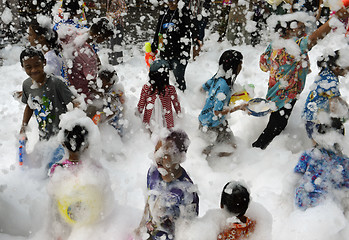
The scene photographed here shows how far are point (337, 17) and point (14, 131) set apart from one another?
3305 mm

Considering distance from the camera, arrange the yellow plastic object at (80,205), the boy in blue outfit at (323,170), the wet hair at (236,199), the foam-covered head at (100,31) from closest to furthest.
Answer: the wet hair at (236,199) → the yellow plastic object at (80,205) → the boy in blue outfit at (323,170) → the foam-covered head at (100,31)

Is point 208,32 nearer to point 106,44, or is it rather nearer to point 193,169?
point 106,44

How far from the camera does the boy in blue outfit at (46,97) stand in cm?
235

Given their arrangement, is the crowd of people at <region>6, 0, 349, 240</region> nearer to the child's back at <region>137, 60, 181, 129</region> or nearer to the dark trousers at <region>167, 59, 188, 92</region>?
the child's back at <region>137, 60, 181, 129</region>

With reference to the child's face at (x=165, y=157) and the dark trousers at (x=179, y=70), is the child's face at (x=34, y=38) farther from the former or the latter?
the child's face at (x=165, y=157)

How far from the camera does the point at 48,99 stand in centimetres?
241

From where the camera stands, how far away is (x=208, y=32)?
20.9 ft

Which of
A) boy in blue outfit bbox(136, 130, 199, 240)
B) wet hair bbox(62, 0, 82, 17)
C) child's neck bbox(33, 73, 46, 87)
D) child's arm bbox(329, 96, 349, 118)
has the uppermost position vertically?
wet hair bbox(62, 0, 82, 17)

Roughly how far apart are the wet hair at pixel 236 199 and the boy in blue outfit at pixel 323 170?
34.5 inches

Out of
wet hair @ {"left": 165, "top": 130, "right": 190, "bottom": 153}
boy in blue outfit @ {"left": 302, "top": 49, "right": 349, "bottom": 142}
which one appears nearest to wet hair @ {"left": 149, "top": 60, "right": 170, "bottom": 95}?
wet hair @ {"left": 165, "top": 130, "right": 190, "bottom": 153}

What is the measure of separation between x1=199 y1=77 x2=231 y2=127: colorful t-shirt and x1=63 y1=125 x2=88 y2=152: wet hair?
1312 millimetres

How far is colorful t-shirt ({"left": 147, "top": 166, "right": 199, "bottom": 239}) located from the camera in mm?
1703

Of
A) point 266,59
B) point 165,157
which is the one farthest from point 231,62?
point 165,157

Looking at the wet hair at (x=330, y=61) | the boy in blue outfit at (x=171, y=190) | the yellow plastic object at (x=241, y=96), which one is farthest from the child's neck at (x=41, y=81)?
the wet hair at (x=330, y=61)
